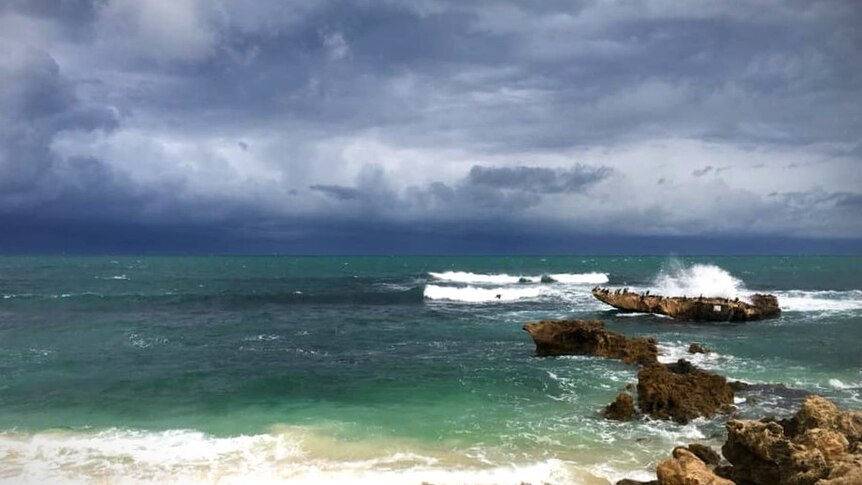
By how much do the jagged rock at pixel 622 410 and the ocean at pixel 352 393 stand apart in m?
0.50

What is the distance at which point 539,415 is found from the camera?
18594 mm

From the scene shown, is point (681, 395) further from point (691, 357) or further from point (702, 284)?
point (702, 284)

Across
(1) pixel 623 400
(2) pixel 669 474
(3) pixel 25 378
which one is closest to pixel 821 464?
(2) pixel 669 474

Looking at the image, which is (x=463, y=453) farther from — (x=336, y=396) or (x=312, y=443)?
(x=336, y=396)

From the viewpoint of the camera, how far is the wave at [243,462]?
13719 mm

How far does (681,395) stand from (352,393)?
10.6 meters

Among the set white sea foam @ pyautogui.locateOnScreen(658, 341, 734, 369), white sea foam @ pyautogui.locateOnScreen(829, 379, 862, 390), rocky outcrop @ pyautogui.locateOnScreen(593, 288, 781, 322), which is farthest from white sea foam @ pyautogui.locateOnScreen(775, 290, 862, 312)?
white sea foam @ pyautogui.locateOnScreen(829, 379, 862, 390)

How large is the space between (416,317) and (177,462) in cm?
2933

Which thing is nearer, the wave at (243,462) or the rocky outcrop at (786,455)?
the rocky outcrop at (786,455)

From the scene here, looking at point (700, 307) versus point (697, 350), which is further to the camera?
point (700, 307)

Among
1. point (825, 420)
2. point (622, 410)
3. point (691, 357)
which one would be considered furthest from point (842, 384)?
point (825, 420)

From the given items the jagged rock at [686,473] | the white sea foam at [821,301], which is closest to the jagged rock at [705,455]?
the jagged rock at [686,473]

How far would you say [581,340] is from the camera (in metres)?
27.8

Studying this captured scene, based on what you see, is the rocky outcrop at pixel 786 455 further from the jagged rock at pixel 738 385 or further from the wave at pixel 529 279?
the wave at pixel 529 279
